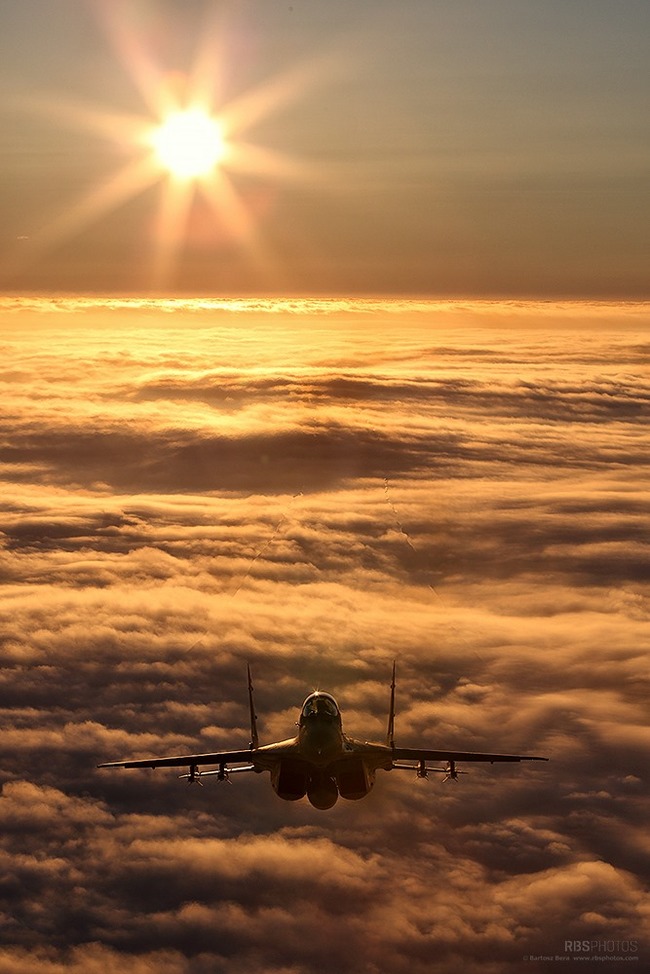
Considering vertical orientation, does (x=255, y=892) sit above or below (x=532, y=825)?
below

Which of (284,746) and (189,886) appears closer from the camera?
(284,746)

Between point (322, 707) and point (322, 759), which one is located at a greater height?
point (322, 707)

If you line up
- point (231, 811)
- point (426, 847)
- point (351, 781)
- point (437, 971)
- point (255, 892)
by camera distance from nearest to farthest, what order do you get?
point (351, 781) < point (437, 971) < point (255, 892) < point (426, 847) < point (231, 811)

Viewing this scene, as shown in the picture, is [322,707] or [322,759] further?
[322,707]

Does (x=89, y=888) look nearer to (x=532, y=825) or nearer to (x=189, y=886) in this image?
(x=189, y=886)

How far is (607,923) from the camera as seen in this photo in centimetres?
15575

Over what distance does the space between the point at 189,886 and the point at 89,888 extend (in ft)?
Result: 62.5

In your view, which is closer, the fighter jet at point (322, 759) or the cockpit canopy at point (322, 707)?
the fighter jet at point (322, 759)

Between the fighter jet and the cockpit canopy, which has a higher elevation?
the cockpit canopy

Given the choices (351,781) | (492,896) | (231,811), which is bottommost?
(351,781)

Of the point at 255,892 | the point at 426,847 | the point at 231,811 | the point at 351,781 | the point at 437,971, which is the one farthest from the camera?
the point at 231,811

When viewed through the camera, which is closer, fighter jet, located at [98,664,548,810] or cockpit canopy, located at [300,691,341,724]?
fighter jet, located at [98,664,548,810]

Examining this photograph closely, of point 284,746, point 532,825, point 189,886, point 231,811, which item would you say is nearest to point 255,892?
point 189,886

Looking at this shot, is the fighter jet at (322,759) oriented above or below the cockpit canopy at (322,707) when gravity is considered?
below
